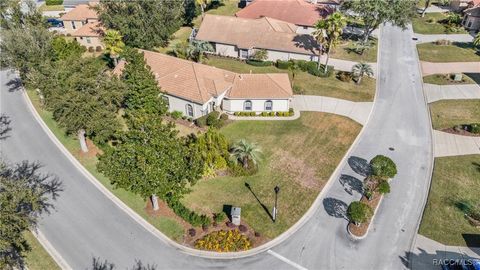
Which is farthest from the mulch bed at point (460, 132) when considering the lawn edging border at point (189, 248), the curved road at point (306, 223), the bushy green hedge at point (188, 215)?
the bushy green hedge at point (188, 215)

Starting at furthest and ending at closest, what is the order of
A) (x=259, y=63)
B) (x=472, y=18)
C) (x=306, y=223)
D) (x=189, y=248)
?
(x=472, y=18)
(x=259, y=63)
(x=306, y=223)
(x=189, y=248)

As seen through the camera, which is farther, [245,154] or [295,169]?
[295,169]

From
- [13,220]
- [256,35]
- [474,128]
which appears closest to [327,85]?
[256,35]

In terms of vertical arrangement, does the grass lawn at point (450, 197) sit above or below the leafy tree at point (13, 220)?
Answer: below

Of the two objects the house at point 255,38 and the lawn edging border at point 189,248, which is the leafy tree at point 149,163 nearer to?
the lawn edging border at point 189,248

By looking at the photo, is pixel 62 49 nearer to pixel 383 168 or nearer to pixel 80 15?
pixel 80 15

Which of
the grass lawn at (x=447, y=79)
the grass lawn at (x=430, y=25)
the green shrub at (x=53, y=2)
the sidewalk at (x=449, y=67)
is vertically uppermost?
the green shrub at (x=53, y=2)
